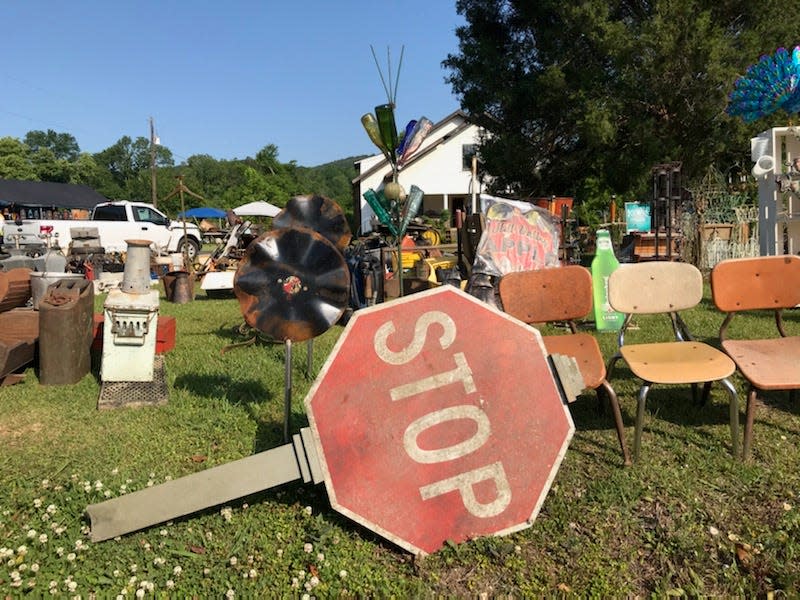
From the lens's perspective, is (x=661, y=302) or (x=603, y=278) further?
(x=603, y=278)

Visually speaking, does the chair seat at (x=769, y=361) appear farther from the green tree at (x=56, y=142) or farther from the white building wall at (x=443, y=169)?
the green tree at (x=56, y=142)

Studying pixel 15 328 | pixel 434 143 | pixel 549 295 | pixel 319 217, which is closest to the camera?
pixel 549 295

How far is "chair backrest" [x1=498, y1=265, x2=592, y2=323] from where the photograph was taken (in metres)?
3.89

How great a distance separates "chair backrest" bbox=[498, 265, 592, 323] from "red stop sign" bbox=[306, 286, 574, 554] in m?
1.32

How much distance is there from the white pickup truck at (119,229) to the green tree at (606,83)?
1030cm

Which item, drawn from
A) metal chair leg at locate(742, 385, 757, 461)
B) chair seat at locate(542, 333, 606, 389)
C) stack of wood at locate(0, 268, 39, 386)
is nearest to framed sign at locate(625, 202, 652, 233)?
chair seat at locate(542, 333, 606, 389)

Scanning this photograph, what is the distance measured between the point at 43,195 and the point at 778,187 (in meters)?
49.1

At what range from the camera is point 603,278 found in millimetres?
6469

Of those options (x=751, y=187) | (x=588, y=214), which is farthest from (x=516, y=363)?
(x=588, y=214)

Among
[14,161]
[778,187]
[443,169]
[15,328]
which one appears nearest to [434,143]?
[443,169]

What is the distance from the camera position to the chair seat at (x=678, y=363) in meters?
3.18

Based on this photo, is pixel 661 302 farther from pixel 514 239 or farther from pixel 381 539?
pixel 514 239

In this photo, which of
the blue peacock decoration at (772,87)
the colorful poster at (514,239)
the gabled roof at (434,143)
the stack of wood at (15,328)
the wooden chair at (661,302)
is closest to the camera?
the wooden chair at (661,302)

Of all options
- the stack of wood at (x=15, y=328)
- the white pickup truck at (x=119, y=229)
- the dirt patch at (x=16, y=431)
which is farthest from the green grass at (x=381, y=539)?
the white pickup truck at (x=119, y=229)
